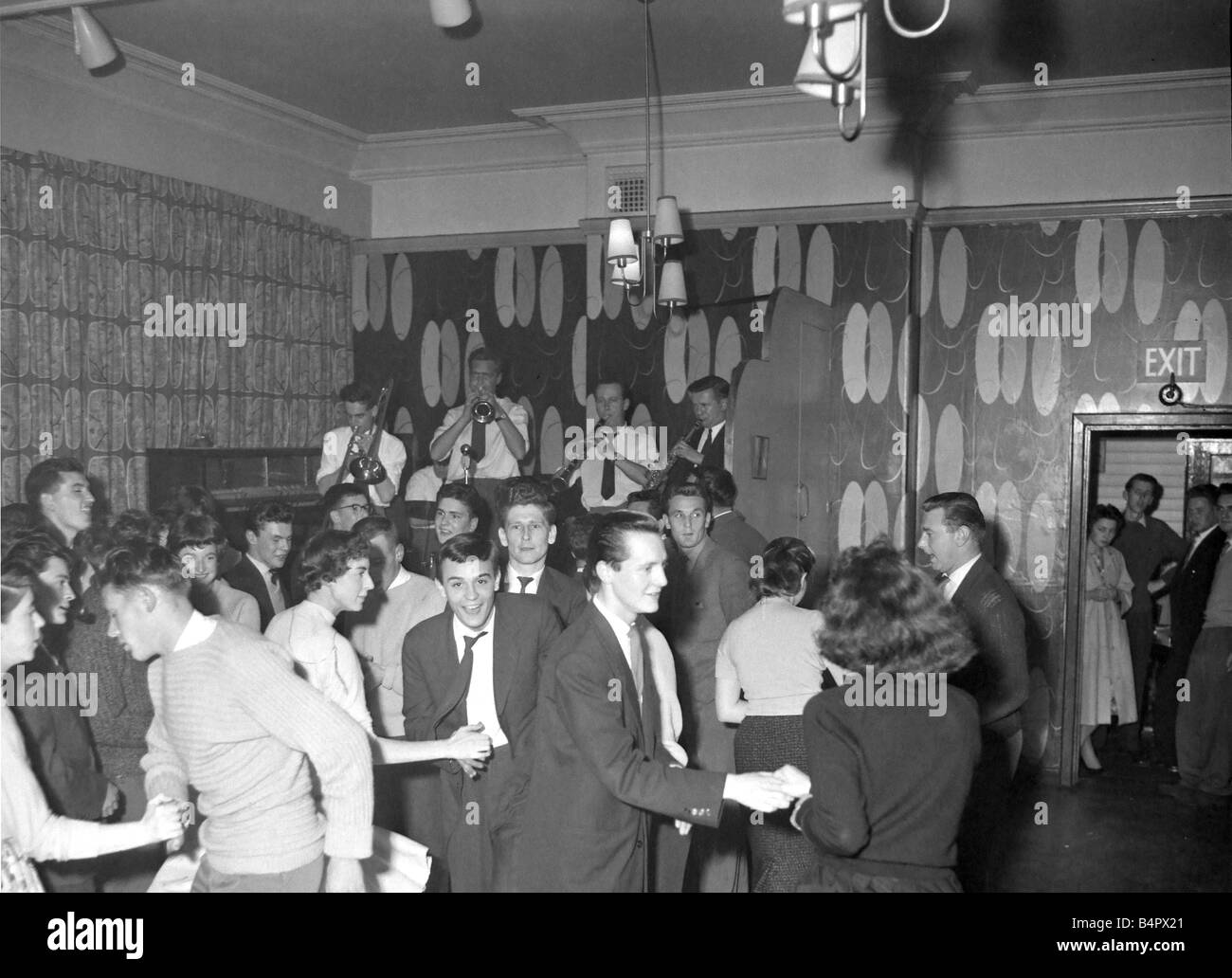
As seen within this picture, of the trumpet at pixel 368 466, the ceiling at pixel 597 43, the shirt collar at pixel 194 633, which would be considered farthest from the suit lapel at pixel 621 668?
the trumpet at pixel 368 466

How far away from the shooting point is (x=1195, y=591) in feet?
19.3

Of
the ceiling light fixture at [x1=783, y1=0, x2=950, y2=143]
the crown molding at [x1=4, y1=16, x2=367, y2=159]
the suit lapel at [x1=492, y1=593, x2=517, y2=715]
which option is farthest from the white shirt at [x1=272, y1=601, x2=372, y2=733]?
the crown molding at [x1=4, y1=16, x2=367, y2=159]

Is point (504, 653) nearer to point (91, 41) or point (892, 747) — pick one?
point (892, 747)

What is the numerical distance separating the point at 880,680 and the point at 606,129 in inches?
192

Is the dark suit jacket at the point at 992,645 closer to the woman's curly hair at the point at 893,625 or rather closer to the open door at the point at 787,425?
the woman's curly hair at the point at 893,625

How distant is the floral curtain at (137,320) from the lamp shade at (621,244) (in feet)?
8.59

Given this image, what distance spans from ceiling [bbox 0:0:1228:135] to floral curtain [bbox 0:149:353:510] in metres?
0.77

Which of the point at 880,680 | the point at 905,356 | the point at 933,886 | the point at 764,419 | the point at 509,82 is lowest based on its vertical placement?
the point at 933,886

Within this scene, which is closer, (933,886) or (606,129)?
(933,886)

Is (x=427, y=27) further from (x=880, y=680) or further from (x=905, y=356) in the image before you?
(x=880, y=680)

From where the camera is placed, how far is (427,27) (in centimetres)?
529

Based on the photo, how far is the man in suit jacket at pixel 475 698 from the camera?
3137 mm
